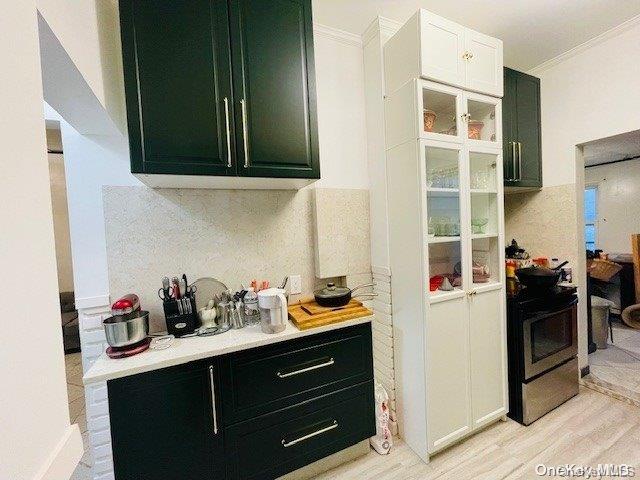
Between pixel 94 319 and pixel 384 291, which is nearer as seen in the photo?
pixel 94 319

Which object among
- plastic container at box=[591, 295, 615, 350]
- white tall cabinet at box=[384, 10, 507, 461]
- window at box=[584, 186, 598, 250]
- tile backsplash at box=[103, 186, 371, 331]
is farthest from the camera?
window at box=[584, 186, 598, 250]

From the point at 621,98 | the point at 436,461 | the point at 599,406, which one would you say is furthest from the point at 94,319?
the point at 621,98

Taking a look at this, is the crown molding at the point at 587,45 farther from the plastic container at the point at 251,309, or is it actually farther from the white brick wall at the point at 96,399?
the white brick wall at the point at 96,399

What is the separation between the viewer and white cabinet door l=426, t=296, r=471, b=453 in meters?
1.60

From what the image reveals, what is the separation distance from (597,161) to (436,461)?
5.13m

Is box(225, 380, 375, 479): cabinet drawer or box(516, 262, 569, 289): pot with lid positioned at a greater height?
box(516, 262, 569, 289): pot with lid

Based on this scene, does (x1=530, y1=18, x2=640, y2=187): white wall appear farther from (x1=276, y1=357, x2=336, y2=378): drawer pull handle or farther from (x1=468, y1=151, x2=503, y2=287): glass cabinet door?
(x1=276, y1=357, x2=336, y2=378): drawer pull handle

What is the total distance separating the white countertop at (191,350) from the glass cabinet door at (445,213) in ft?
2.18

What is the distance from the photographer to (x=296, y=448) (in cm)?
143

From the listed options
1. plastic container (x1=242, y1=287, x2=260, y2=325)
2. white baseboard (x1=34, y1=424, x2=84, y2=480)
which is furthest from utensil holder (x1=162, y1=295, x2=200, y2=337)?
white baseboard (x1=34, y1=424, x2=84, y2=480)

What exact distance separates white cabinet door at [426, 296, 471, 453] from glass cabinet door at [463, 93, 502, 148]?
1.06 m

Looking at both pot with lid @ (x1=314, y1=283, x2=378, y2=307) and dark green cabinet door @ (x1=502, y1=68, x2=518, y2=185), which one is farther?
dark green cabinet door @ (x1=502, y1=68, x2=518, y2=185)

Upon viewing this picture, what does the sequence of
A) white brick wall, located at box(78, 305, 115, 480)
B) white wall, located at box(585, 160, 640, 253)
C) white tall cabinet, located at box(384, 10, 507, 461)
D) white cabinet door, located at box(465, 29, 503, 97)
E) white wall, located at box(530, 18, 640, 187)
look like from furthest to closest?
white wall, located at box(585, 160, 640, 253) < white wall, located at box(530, 18, 640, 187) < white cabinet door, located at box(465, 29, 503, 97) < white tall cabinet, located at box(384, 10, 507, 461) < white brick wall, located at box(78, 305, 115, 480)

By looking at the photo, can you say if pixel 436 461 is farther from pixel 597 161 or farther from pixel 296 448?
pixel 597 161
